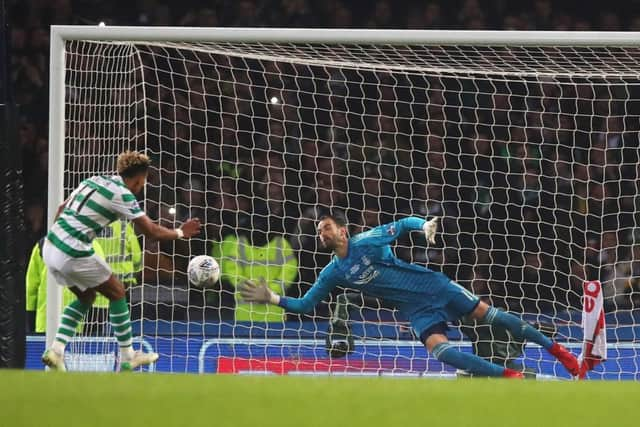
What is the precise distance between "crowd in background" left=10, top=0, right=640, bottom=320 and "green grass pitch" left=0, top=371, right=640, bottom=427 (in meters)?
4.61

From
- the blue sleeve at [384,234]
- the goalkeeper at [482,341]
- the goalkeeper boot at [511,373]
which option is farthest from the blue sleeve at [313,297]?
the goalkeeper boot at [511,373]

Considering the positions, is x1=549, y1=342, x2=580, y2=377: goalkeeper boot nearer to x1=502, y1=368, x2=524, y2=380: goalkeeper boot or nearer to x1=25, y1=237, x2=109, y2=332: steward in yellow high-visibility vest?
x1=502, y1=368, x2=524, y2=380: goalkeeper boot

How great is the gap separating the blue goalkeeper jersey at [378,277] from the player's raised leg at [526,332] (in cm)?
33

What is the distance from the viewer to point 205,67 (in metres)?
11.5

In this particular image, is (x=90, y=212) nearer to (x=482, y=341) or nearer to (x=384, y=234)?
(x=384, y=234)

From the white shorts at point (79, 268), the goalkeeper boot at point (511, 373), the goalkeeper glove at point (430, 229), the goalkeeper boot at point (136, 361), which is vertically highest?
the goalkeeper glove at point (430, 229)

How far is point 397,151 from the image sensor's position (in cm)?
1048

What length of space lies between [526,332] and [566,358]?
32 centimetres

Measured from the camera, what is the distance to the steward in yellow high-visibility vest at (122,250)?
8328mm

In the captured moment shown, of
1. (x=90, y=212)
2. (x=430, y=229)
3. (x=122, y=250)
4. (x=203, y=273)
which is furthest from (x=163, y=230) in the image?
(x=122, y=250)

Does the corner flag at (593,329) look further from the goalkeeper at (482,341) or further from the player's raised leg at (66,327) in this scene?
the player's raised leg at (66,327)

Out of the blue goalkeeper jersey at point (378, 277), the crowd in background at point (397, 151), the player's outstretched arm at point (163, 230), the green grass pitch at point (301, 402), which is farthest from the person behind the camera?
the crowd in background at point (397, 151)

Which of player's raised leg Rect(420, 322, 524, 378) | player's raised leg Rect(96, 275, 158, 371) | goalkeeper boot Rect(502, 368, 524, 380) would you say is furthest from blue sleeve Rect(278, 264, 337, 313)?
player's raised leg Rect(96, 275, 158, 371)

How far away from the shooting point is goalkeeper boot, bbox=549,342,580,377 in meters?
8.28
